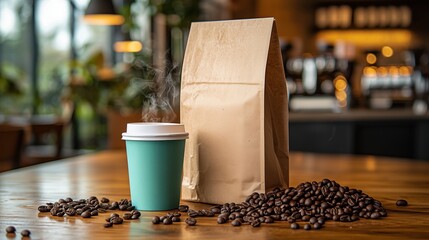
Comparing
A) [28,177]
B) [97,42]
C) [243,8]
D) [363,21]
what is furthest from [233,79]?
[97,42]

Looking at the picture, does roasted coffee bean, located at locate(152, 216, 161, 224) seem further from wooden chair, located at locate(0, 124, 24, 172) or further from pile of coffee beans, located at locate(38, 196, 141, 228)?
wooden chair, located at locate(0, 124, 24, 172)

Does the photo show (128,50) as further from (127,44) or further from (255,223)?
(255,223)

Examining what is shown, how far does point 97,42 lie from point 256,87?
9.46 meters

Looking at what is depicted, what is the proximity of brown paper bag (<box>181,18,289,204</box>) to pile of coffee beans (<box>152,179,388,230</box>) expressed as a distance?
0.05m

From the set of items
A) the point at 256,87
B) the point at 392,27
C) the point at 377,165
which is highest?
the point at 392,27

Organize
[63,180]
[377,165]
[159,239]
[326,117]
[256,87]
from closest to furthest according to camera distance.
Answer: [159,239], [256,87], [63,180], [377,165], [326,117]

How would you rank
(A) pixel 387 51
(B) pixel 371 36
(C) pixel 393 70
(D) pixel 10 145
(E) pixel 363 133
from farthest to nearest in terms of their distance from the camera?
(B) pixel 371 36
(A) pixel 387 51
(C) pixel 393 70
(E) pixel 363 133
(D) pixel 10 145

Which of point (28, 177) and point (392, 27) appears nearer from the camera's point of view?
point (28, 177)

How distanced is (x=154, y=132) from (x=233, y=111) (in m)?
0.14

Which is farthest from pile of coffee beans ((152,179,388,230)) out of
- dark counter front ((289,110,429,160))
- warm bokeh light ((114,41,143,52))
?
warm bokeh light ((114,41,143,52))

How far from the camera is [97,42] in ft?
34.0

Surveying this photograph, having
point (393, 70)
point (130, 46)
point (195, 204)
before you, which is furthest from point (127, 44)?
point (195, 204)

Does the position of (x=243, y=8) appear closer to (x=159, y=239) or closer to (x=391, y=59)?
(x=391, y=59)

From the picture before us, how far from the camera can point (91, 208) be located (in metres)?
1.12
